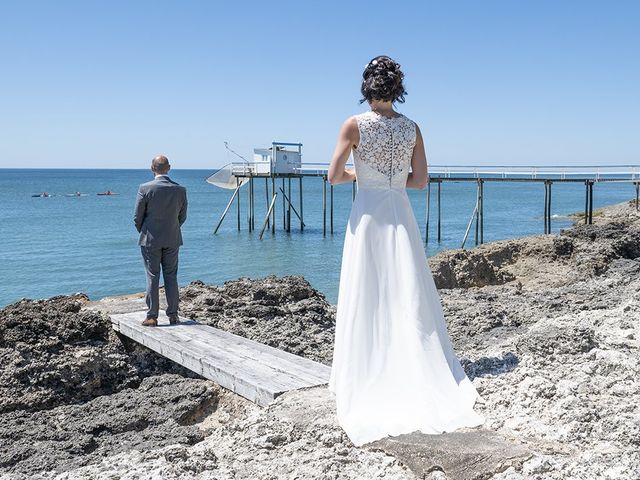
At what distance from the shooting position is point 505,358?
4.77 meters

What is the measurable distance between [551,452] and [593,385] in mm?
869

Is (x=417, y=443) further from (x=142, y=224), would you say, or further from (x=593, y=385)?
(x=142, y=224)

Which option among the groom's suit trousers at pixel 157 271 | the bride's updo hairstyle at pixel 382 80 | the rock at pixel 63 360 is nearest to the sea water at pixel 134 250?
the groom's suit trousers at pixel 157 271

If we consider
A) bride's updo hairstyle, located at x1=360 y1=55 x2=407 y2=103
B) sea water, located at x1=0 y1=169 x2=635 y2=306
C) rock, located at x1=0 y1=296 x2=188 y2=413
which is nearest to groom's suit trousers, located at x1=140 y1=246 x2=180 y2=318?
rock, located at x1=0 y1=296 x2=188 y2=413

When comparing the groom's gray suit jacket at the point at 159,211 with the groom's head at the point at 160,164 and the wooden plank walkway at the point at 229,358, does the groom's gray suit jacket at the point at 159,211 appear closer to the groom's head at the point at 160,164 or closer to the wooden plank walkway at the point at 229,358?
the groom's head at the point at 160,164

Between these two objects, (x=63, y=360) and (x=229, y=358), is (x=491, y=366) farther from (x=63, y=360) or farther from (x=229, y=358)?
(x=63, y=360)

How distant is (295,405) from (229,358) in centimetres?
143

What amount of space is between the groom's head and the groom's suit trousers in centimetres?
74

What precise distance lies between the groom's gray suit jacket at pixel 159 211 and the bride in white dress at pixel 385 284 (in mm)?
2903

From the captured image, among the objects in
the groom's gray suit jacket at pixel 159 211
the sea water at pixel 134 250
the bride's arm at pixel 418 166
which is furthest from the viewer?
the sea water at pixel 134 250

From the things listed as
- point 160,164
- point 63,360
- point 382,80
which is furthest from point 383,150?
point 63,360

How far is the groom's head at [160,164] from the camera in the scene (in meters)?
6.66

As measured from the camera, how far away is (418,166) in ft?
14.0

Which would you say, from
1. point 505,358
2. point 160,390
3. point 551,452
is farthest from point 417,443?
point 160,390
